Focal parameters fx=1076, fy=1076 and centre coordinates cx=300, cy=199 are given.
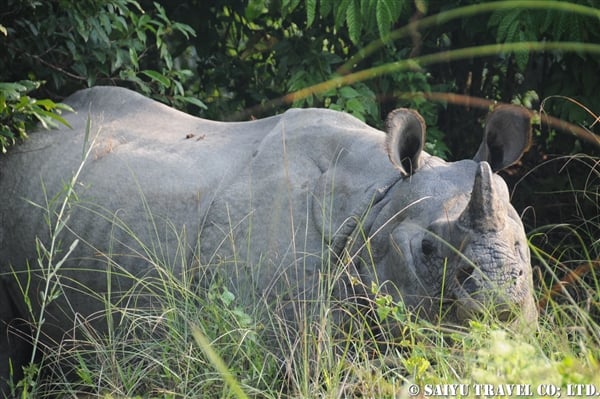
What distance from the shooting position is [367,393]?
364 centimetres

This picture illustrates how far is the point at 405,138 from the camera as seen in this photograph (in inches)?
179

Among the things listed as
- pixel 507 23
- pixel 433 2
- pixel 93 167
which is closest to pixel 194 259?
pixel 93 167

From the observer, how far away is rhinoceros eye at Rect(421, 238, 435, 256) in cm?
421

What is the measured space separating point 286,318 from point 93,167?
1.46 meters

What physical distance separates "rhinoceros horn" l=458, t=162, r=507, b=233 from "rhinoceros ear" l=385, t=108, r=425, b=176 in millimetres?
490

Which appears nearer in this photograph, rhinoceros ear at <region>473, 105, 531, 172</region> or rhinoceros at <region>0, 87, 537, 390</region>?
rhinoceros at <region>0, 87, 537, 390</region>

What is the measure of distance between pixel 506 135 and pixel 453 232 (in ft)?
2.10

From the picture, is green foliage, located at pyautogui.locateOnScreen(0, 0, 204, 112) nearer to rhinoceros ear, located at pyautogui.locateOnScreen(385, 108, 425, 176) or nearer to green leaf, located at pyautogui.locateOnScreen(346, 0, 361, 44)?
green leaf, located at pyautogui.locateOnScreen(346, 0, 361, 44)

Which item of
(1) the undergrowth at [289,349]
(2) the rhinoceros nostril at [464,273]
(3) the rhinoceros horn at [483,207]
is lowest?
(1) the undergrowth at [289,349]

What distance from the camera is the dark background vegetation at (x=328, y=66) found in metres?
5.80

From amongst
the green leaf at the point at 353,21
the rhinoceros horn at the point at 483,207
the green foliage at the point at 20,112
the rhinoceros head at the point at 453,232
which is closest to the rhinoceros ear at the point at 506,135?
the rhinoceros head at the point at 453,232

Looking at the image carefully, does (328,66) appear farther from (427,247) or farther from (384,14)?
(427,247)

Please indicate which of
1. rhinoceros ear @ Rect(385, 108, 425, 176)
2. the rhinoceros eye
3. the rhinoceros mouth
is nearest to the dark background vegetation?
rhinoceros ear @ Rect(385, 108, 425, 176)

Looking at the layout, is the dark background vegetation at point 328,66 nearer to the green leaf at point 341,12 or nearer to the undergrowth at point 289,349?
the green leaf at point 341,12
